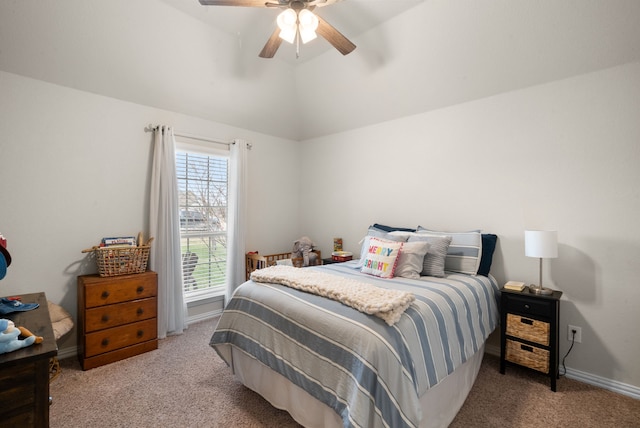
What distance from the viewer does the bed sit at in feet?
4.34

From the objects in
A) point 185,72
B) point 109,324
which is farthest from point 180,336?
point 185,72

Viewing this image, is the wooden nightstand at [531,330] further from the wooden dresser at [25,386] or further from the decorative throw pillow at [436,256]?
the wooden dresser at [25,386]

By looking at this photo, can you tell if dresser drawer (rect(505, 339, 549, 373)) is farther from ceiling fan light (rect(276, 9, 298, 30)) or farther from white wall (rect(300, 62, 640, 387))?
ceiling fan light (rect(276, 9, 298, 30))

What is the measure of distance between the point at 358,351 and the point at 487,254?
1.85 m

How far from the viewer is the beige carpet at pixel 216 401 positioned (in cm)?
183

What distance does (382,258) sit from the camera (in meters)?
2.48

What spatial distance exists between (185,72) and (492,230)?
3.38 meters

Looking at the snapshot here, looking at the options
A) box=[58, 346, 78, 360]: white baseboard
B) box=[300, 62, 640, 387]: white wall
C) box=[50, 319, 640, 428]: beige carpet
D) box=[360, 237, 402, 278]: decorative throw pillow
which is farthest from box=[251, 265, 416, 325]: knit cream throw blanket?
box=[58, 346, 78, 360]: white baseboard

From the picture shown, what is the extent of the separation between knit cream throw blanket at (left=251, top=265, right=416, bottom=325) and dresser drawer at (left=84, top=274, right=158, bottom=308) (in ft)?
3.91

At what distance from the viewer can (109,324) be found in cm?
250

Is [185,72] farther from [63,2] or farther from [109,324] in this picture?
[109,324]

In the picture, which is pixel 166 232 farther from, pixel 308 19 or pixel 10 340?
pixel 308 19

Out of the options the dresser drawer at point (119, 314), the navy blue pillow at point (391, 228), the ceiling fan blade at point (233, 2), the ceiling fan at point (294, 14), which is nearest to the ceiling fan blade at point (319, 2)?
the ceiling fan at point (294, 14)

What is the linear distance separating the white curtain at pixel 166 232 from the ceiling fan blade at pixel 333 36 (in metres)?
1.94
